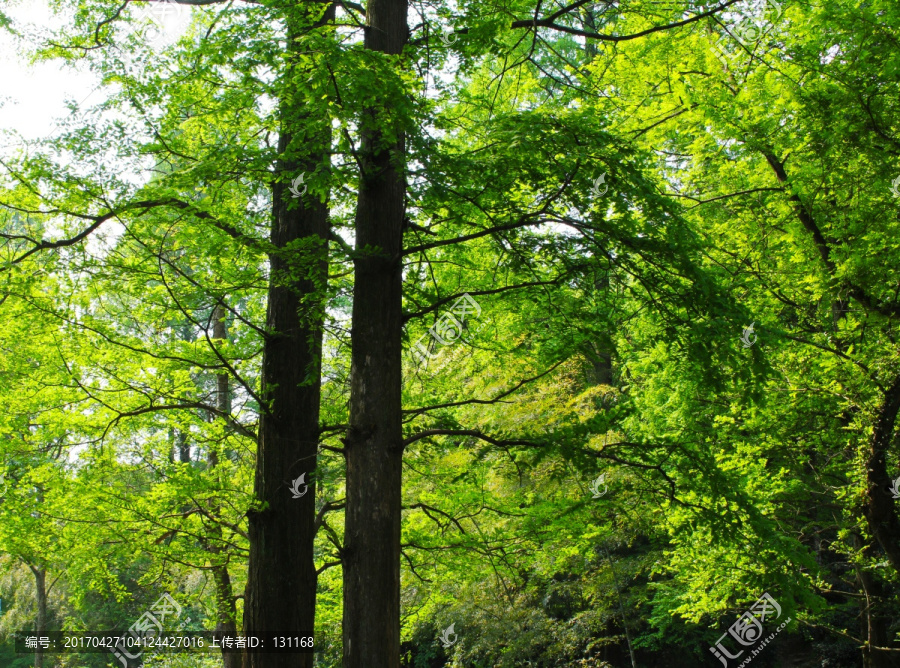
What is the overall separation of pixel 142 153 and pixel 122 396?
3333 millimetres

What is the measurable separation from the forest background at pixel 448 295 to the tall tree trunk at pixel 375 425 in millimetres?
23

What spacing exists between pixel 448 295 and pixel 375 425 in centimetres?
190

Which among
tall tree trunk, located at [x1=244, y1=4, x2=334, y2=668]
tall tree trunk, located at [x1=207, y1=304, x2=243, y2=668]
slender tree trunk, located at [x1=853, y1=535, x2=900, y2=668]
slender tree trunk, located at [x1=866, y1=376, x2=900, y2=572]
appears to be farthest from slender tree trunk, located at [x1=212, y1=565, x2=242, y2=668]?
slender tree trunk, located at [x1=853, y1=535, x2=900, y2=668]

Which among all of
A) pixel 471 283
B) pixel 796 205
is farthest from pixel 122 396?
pixel 796 205

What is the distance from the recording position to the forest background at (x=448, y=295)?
3.96 meters

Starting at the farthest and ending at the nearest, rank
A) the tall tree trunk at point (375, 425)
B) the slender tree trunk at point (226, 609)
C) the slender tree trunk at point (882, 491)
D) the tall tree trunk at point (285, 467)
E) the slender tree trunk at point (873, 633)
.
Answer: the slender tree trunk at point (873, 633) < the slender tree trunk at point (226, 609) < the slender tree trunk at point (882, 491) < the tall tree trunk at point (285, 467) < the tall tree trunk at point (375, 425)

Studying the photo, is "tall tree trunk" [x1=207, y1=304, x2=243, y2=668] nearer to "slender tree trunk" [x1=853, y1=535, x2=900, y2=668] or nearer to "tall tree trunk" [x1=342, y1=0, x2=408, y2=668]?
"tall tree trunk" [x1=342, y1=0, x2=408, y2=668]

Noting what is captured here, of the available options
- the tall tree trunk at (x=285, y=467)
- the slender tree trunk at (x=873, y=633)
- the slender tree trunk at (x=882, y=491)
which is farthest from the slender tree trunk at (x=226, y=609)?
the slender tree trunk at (x=873, y=633)

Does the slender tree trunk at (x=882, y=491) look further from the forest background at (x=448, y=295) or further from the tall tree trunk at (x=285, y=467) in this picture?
the tall tree trunk at (x=285, y=467)

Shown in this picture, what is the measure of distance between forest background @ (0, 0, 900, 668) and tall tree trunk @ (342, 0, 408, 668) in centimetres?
2

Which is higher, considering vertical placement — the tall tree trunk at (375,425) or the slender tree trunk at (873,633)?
the tall tree trunk at (375,425)

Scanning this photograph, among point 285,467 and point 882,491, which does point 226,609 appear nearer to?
point 285,467

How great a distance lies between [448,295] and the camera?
18.8 ft

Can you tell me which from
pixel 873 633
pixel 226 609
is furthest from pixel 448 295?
pixel 873 633
